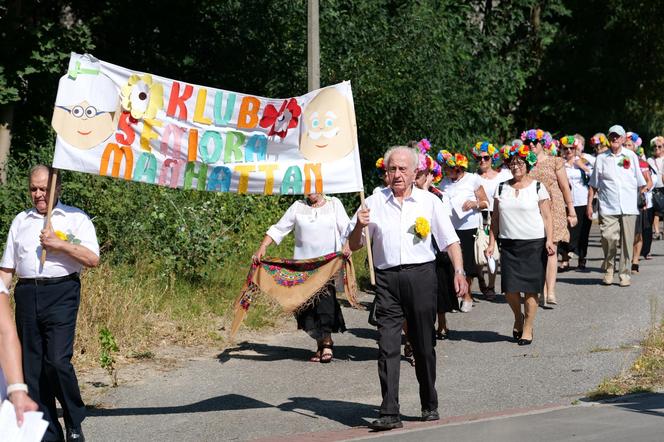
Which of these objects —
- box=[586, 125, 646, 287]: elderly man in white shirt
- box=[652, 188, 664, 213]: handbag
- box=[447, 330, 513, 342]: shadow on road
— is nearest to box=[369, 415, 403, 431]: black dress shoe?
box=[447, 330, 513, 342]: shadow on road

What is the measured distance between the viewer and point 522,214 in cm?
1204

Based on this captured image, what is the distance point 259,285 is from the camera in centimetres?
1132

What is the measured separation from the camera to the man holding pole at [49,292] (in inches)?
309

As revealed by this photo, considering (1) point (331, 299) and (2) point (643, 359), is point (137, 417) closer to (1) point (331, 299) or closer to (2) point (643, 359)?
(1) point (331, 299)

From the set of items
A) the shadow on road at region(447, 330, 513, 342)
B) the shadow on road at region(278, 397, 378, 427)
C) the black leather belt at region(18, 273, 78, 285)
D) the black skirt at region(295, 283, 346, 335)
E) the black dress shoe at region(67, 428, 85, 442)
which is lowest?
the black dress shoe at region(67, 428, 85, 442)

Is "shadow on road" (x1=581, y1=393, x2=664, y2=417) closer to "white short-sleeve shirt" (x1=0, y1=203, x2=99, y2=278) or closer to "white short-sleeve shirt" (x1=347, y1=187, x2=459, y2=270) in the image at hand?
"white short-sleeve shirt" (x1=347, y1=187, x2=459, y2=270)

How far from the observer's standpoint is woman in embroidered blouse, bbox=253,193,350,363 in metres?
11.1

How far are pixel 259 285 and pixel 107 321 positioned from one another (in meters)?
1.46

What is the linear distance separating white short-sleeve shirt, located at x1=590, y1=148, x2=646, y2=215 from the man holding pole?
9082mm

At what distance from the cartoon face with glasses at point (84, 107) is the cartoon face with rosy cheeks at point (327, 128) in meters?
1.43

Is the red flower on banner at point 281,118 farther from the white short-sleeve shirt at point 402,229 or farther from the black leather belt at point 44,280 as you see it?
the black leather belt at point 44,280

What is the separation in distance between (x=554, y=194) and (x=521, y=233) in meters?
2.48

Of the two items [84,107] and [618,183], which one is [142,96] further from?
[618,183]

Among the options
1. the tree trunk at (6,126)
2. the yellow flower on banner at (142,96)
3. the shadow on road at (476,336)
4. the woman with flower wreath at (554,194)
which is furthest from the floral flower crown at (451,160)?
the tree trunk at (6,126)
